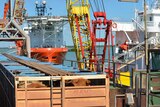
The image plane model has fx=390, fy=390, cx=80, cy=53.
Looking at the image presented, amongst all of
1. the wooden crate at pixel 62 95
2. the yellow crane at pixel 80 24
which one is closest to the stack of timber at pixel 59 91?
the wooden crate at pixel 62 95

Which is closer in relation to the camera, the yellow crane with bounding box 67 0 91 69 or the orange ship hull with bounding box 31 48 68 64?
the yellow crane with bounding box 67 0 91 69

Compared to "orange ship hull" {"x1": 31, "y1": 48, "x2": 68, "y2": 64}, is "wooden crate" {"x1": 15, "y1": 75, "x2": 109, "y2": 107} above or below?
above

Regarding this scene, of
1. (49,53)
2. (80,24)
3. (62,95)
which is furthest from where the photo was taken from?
(49,53)

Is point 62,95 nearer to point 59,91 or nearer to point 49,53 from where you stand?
point 59,91

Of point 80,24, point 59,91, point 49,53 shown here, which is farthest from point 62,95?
point 49,53

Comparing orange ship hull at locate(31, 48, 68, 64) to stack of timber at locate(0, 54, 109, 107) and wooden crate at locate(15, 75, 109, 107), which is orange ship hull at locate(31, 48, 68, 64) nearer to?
stack of timber at locate(0, 54, 109, 107)

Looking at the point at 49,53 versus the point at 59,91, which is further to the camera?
the point at 49,53

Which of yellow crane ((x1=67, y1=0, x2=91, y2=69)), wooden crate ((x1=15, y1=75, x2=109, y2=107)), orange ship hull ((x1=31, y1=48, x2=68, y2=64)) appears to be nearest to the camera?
wooden crate ((x1=15, y1=75, x2=109, y2=107))

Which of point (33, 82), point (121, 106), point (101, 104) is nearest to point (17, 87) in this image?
point (33, 82)

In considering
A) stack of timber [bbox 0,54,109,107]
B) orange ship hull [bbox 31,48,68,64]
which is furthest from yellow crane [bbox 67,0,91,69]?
stack of timber [bbox 0,54,109,107]

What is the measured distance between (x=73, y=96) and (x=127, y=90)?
421 centimetres

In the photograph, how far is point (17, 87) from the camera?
11.3m

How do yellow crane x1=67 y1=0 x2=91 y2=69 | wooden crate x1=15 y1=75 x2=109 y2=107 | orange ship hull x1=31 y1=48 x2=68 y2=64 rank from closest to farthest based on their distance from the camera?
wooden crate x1=15 y1=75 x2=109 y2=107 < yellow crane x1=67 y1=0 x2=91 y2=69 < orange ship hull x1=31 y1=48 x2=68 y2=64

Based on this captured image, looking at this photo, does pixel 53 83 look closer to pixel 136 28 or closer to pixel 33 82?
pixel 33 82
